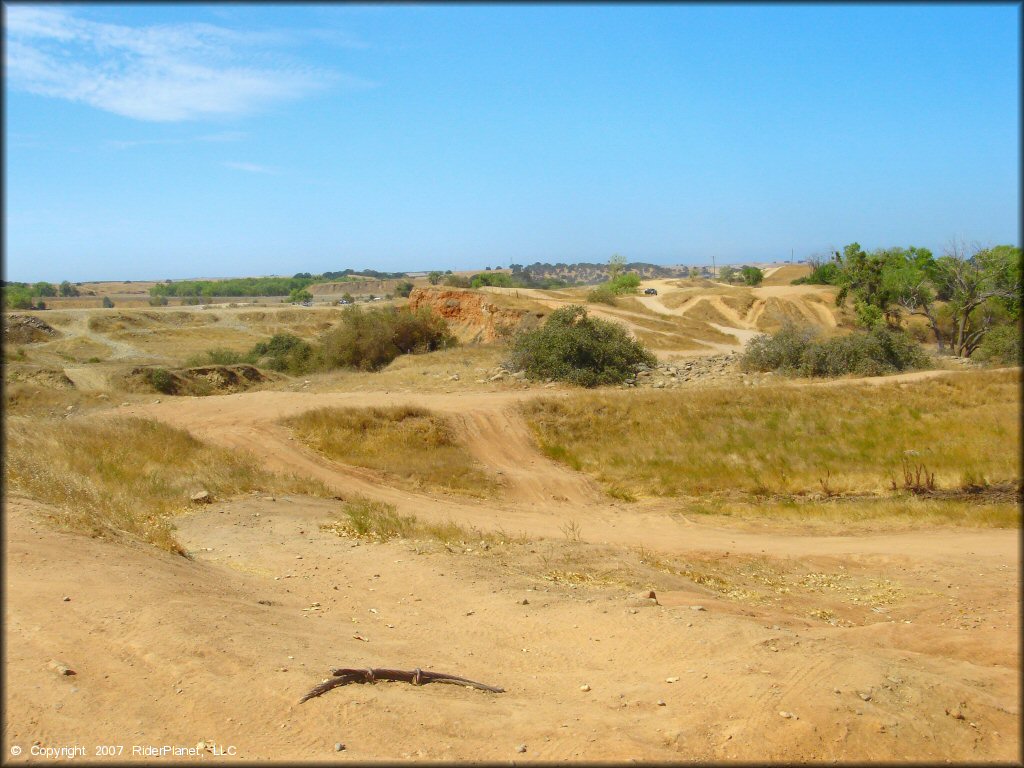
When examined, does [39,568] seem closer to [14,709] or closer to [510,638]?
[14,709]

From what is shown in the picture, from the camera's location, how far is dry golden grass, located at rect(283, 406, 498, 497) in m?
17.0

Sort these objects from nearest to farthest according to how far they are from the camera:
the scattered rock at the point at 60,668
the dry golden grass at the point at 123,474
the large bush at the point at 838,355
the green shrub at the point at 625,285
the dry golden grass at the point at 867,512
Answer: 1. the scattered rock at the point at 60,668
2. the dry golden grass at the point at 123,474
3. the dry golden grass at the point at 867,512
4. the large bush at the point at 838,355
5. the green shrub at the point at 625,285

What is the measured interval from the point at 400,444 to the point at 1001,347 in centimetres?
2197

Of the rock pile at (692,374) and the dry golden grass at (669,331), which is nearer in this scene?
the rock pile at (692,374)

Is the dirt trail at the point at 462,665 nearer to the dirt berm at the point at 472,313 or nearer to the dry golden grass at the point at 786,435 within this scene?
the dry golden grass at the point at 786,435

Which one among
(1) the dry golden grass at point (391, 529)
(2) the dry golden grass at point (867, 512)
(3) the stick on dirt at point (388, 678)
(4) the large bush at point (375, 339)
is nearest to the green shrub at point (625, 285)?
(4) the large bush at point (375, 339)

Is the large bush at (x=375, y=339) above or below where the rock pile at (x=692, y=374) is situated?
above

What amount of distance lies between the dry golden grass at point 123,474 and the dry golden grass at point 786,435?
294 inches

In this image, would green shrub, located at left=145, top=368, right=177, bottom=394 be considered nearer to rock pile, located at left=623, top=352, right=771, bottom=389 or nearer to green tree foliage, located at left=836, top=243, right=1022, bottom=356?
rock pile, located at left=623, top=352, right=771, bottom=389

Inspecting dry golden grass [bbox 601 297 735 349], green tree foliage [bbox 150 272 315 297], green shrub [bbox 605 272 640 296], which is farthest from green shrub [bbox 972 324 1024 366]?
green tree foliage [bbox 150 272 315 297]

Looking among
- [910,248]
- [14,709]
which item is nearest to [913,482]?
[14,709]

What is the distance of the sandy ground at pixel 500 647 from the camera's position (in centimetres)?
474

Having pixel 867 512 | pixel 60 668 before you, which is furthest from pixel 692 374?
pixel 60 668

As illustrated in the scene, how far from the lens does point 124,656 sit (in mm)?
5469
